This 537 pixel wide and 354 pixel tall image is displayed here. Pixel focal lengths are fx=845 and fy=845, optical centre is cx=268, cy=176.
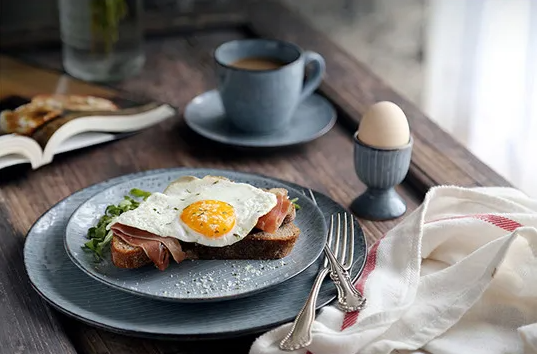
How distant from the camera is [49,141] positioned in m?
1.39

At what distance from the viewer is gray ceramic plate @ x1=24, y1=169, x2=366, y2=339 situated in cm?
97

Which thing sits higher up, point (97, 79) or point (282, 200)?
point (282, 200)

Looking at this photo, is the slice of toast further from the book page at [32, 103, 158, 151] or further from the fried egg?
the book page at [32, 103, 158, 151]

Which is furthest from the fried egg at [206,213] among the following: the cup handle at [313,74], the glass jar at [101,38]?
the glass jar at [101,38]

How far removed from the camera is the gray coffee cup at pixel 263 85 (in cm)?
144

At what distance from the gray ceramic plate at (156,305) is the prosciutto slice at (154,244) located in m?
0.05

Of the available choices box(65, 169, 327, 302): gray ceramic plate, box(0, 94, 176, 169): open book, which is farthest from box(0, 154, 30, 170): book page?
box(65, 169, 327, 302): gray ceramic plate

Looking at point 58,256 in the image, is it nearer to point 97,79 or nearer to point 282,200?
point 282,200

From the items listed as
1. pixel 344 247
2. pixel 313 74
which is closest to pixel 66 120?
pixel 313 74

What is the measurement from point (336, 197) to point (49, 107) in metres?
0.53

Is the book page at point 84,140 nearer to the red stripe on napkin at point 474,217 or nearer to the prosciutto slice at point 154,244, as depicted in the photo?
the prosciutto slice at point 154,244

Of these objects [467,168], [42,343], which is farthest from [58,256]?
[467,168]

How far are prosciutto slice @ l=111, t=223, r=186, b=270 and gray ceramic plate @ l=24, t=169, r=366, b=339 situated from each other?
5 centimetres

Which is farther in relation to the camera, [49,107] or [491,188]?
[49,107]
